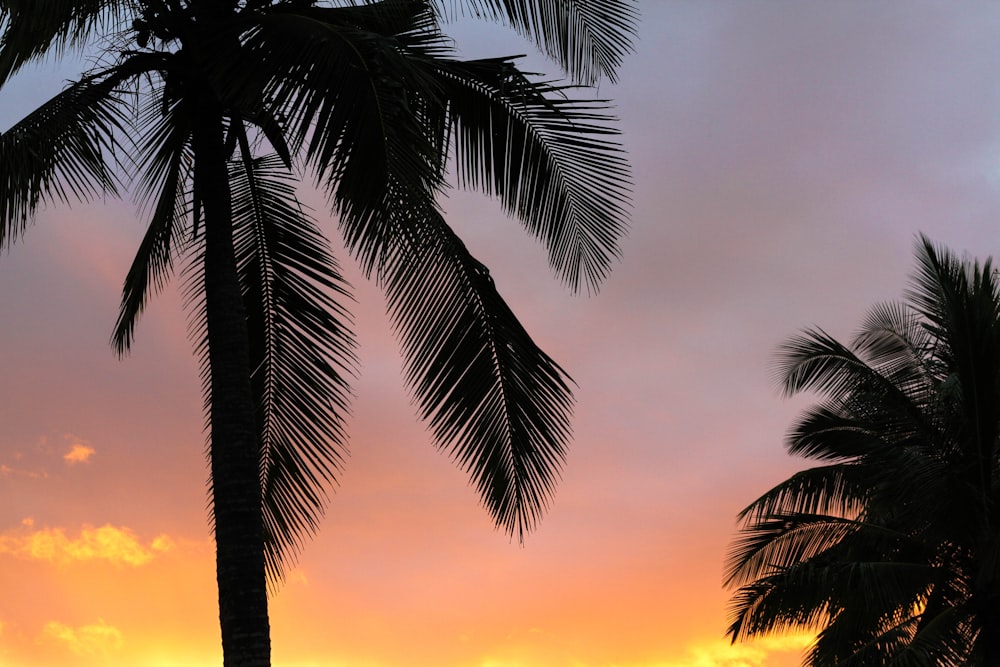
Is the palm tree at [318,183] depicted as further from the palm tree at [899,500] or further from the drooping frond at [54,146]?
the palm tree at [899,500]

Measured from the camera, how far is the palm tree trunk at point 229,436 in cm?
776

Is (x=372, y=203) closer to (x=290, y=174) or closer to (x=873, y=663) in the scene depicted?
(x=290, y=174)

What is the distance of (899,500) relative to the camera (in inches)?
640

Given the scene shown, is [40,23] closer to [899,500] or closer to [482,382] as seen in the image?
[482,382]

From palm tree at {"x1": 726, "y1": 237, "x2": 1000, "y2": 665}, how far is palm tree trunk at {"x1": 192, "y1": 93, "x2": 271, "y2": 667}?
1083cm

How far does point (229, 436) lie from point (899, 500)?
11385 millimetres

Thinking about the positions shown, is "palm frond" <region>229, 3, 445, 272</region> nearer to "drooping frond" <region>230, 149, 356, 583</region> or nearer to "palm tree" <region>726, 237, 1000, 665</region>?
"drooping frond" <region>230, 149, 356, 583</region>

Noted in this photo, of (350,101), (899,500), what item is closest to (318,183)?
(350,101)

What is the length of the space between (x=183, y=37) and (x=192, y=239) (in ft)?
7.71

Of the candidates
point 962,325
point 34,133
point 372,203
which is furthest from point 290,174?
point 962,325

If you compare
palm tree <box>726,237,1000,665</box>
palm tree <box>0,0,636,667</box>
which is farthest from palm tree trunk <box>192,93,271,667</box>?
palm tree <box>726,237,1000,665</box>

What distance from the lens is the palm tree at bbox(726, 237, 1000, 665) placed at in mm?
15898

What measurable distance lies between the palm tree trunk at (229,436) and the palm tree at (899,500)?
10.8 meters

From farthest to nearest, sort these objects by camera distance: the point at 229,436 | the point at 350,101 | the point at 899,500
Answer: the point at 899,500 < the point at 229,436 < the point at 350,101
